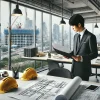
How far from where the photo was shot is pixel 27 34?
6578mm

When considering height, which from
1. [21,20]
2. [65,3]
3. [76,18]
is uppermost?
[65,3]

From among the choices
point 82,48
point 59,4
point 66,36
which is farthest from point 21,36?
point 66,36

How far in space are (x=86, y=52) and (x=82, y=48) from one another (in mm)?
90

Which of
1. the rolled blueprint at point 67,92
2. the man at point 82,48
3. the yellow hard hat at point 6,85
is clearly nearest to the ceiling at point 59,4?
the man at point 82,48

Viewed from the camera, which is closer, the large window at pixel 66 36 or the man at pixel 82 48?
the man at pixel 82 48

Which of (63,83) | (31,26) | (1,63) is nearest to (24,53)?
(1,63)

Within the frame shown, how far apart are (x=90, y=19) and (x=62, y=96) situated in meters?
12.1

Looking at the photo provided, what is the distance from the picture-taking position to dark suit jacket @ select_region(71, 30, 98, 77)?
2.55m

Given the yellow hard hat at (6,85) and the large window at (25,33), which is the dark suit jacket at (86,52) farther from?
the large window at (25,33)

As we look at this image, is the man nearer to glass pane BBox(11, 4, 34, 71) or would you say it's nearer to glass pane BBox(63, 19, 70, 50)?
glass pane BBox(11, 4, 34, 71)

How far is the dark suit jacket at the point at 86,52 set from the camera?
2549 millimetres

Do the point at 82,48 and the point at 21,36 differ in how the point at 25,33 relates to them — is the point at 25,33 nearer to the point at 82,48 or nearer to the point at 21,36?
the point at 21,36

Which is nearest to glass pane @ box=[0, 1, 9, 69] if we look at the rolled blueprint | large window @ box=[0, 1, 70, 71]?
large window @ box=[0, 1, 70, 71]

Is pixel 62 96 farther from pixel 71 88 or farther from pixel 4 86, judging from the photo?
pixel 4 86
